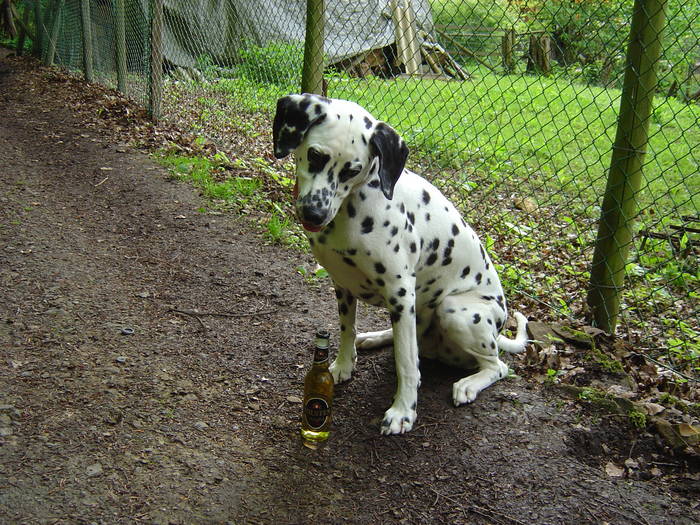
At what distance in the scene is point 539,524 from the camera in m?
2.54

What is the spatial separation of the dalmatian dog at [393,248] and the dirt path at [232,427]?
22cm

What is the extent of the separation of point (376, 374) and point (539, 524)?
1274mm

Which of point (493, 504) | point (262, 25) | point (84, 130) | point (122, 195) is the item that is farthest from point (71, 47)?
point (493, 504)

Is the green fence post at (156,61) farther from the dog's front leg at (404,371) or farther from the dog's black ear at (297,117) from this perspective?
the dog's front leg at (404,371)

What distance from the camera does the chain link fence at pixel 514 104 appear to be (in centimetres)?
474

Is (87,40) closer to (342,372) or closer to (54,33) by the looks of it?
(54,33)

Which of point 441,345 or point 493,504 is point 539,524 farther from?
point 441,345

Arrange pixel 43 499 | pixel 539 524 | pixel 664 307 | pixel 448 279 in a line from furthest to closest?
1. pixel 664 307
2. pixel 448 279
3. pixel 539 524
4. pixel 43 499

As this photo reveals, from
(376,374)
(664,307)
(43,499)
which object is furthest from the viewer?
(664,307)

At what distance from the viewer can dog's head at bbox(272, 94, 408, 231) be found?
8.51 ft

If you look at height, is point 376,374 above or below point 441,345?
below

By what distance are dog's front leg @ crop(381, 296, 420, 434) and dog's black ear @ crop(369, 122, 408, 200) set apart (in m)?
0.59

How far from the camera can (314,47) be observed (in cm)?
559

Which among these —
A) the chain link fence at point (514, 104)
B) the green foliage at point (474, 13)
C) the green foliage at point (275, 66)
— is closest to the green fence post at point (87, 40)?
the chain link fence at point (514, 104)
